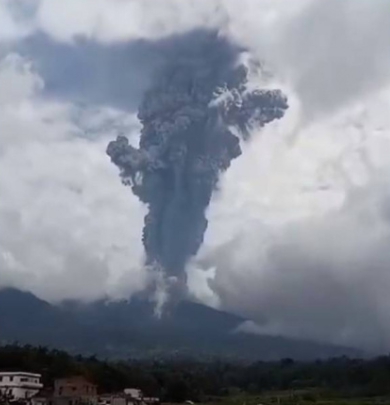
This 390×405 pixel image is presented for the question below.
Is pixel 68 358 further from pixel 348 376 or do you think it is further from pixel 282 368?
pixel 282 368

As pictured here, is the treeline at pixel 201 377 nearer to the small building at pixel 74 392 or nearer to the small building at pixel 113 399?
the small building at pixel 74 392

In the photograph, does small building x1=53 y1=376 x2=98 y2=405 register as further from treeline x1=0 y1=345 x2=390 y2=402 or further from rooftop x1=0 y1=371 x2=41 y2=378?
treeline x1=0 y1=345 x2=390 y2=402

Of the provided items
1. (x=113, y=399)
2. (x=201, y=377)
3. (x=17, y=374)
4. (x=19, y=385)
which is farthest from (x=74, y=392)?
(x=201, y=377)

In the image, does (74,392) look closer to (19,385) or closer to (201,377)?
(19,385)

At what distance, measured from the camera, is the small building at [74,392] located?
64.9 meters

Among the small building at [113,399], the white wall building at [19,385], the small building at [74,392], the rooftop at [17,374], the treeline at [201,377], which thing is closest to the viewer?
the small building at [113,399]

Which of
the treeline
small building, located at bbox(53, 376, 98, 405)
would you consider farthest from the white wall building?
the treeline

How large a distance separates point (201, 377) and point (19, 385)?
31043 mm

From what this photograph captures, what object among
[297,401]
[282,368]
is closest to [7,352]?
[297,401]

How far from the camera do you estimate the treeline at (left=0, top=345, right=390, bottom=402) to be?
2987 inches

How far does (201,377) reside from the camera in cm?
9462

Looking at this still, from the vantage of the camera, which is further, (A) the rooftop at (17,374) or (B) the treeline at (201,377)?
(B) the treeline at (201,377)

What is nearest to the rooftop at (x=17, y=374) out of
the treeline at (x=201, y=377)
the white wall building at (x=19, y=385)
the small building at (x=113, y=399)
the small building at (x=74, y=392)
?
the white wall building at (x=19, y=385)

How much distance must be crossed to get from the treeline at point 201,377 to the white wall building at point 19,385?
Answer: 3797mm
